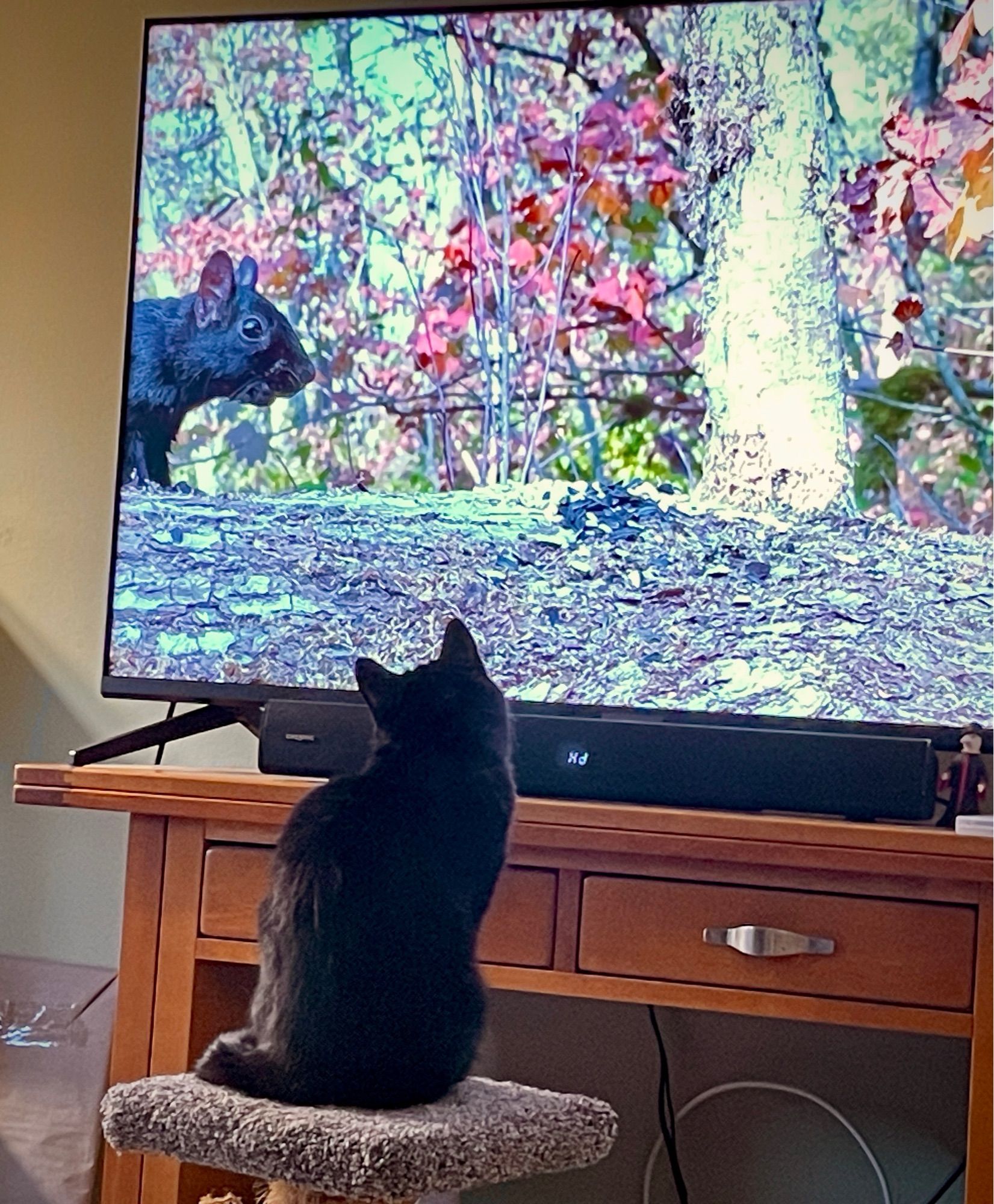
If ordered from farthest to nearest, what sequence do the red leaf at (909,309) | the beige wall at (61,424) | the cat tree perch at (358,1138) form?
1. the beige wall at (61,424)
2. the red leaf at (909,309)
3. the cat tree perch at (358,1138)

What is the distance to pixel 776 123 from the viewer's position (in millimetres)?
1644

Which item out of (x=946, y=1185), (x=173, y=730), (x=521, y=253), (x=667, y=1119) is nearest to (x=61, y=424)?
(x=173, y=730)

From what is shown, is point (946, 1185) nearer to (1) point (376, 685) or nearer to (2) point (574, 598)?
(2) point (574, 598)

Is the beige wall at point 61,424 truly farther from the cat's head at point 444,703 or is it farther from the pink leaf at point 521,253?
the cat's head at point 444,703

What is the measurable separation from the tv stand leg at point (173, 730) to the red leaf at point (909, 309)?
0.87 meters

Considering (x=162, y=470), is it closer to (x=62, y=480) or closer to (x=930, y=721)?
(x=62, y=480)

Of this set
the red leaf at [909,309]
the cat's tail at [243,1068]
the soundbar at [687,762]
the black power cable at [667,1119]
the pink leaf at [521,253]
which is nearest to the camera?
the cat's tail at [243,1068]

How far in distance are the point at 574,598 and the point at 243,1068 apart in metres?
0.68

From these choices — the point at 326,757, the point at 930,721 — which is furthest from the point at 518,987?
the point at 930,721

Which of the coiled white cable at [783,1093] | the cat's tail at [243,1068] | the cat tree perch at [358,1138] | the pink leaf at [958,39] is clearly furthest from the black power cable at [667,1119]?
the pink leaf at [958,39]

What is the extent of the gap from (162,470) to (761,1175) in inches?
46.3

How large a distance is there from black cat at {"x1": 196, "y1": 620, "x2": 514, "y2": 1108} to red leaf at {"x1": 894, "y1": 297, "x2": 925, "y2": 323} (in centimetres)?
74

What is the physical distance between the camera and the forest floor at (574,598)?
1564mm

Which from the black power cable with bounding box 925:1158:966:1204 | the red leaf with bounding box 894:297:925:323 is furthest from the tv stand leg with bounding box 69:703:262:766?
the black power cable with bounding box 925:1158:966:1204
